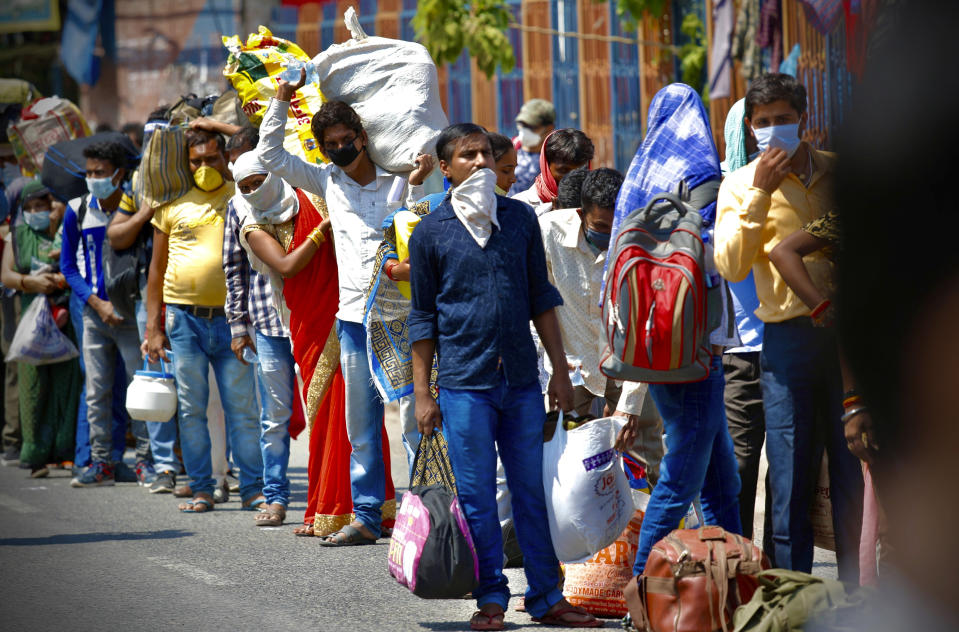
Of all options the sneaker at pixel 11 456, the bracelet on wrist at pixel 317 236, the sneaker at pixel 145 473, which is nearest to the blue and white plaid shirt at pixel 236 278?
the bracelet on wrist at pixel 317 236

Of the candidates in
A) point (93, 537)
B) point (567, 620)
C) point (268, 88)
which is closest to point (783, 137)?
point (567, 620)

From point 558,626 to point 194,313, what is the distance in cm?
417

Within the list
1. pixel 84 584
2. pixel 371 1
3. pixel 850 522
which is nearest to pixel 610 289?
pixel 850 522

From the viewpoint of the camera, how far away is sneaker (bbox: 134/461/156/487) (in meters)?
9.26

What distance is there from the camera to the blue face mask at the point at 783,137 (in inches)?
193

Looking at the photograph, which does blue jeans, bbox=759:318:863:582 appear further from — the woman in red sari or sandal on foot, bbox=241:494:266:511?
sandal on foot, bbox=241:494:266:511

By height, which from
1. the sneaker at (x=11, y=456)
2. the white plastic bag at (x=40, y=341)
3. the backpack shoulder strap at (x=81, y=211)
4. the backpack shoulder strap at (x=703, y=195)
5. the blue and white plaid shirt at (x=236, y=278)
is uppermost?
the backpack shoulder strap at (x=703, y=195)

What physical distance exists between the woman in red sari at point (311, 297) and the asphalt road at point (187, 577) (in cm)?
41

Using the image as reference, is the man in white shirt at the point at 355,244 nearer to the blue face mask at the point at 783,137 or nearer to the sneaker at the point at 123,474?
the blue face mask at the point at 783,137

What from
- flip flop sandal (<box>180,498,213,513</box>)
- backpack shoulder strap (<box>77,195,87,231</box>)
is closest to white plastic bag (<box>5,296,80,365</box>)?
backpack shoulder strap (<box>77,195,87,231</box>)

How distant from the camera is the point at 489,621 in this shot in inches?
194

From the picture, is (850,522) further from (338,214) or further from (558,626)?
(338,214)

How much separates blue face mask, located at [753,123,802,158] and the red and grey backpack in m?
0.50

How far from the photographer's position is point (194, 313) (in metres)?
8.32
